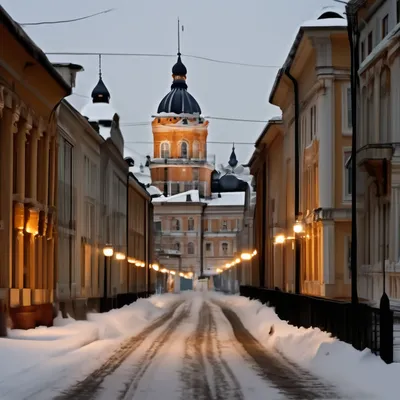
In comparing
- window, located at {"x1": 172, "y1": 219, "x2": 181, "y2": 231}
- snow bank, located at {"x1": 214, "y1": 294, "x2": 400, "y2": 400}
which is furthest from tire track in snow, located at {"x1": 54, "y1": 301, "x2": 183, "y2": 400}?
window, located at {"x1": 172, "y1": 219, "x2": 181, "y2": 231}

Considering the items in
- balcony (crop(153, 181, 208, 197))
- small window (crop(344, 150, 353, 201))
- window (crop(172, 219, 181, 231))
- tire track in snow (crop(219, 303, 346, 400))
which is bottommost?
tire track in snow (crop(219, 303, 346, 400))

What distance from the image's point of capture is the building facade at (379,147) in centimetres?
2884

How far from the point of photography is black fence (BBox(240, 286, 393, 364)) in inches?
782

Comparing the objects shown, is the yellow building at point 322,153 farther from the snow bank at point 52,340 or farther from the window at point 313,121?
the snow bank at point 52,340

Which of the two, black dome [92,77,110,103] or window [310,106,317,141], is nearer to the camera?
window [310,106,317,141]

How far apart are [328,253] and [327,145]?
12.4 ft

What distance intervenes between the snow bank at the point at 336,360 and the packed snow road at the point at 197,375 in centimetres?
39

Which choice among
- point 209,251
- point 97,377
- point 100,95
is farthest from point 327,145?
point 209,251

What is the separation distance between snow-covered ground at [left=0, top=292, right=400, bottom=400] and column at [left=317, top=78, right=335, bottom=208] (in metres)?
7.76

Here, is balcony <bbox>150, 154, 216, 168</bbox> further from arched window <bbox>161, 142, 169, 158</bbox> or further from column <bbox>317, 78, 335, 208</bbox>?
column <bbox>317, 78, 335, 208</bbox>

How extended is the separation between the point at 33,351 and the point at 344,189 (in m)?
20.3

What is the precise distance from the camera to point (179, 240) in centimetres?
17825

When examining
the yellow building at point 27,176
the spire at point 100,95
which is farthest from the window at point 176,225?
the yellow building at point 27,176

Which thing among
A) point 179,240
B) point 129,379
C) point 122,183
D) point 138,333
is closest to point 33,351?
point 129,379
